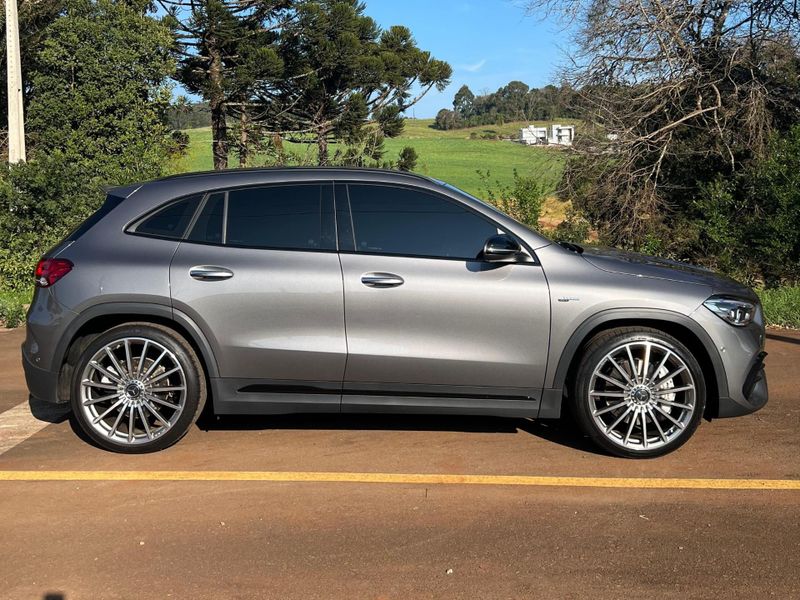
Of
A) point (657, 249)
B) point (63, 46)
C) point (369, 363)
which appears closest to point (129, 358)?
point (369, 363)

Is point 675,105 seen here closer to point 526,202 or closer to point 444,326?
point 526,202

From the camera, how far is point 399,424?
5.88 metres

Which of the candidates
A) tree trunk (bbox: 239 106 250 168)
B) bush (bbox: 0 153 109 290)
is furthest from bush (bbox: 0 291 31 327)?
tree trunk (bbox: 239 106 250 168)

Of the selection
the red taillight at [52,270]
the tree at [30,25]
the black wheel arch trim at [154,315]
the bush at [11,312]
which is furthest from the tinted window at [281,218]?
the tree at [30,25]

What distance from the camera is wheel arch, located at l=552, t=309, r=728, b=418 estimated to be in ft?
16.4

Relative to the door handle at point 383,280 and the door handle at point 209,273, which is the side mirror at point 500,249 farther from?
the door handle at point 209,273

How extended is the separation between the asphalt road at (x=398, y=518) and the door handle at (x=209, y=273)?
1.15 meters

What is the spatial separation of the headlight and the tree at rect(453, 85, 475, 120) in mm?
79596

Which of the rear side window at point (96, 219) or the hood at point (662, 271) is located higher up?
the rear side window at point (96, 219)

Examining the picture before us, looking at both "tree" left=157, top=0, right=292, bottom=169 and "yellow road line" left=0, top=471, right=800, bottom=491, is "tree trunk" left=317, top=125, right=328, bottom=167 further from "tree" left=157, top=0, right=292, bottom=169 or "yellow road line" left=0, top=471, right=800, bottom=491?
"yellow road line" left=0, top=471, right=800, bottom=491

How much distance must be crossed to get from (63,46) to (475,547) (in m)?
17.0

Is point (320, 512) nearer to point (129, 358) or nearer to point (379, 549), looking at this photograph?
point (379, 549)

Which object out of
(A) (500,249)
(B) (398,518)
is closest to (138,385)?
(B) (398,518)

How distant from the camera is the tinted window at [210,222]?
523 cm
